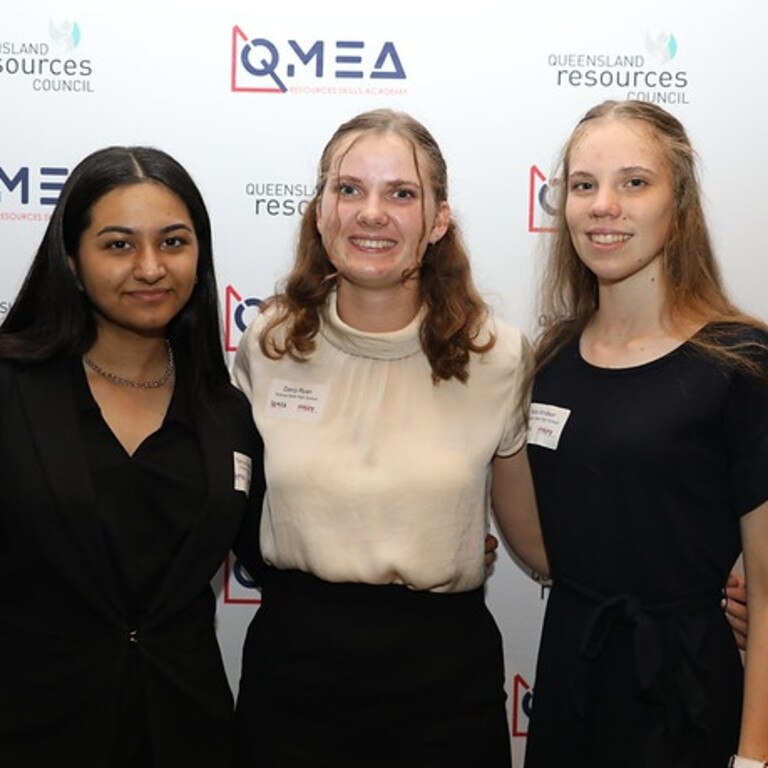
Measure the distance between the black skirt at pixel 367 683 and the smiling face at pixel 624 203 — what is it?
0.70m

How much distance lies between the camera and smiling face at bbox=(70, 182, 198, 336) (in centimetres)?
180

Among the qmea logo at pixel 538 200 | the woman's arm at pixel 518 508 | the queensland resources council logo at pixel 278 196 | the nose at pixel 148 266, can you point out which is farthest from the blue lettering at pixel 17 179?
the woman's arm at pixel 518 508

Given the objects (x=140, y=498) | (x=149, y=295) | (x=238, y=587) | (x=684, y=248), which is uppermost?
(x=684, y=248)

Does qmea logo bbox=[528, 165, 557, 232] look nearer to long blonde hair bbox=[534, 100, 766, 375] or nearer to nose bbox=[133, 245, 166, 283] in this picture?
long blonde hair bbox=[534, 100, 766, 375]

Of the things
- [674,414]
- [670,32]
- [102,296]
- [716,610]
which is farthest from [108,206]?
[670,32]

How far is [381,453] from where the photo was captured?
190 centimetres

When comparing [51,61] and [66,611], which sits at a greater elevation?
[51,61]

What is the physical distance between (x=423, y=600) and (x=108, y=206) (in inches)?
36.0

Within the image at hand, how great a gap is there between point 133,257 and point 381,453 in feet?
1.87

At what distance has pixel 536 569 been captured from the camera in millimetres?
2182

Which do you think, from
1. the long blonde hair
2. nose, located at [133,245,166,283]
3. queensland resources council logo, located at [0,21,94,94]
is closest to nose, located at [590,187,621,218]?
the long blonde hair

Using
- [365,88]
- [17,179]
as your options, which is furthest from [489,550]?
[17,179]

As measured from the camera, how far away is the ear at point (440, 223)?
79.4 inches

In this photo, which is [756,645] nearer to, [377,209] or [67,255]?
[377,209]
